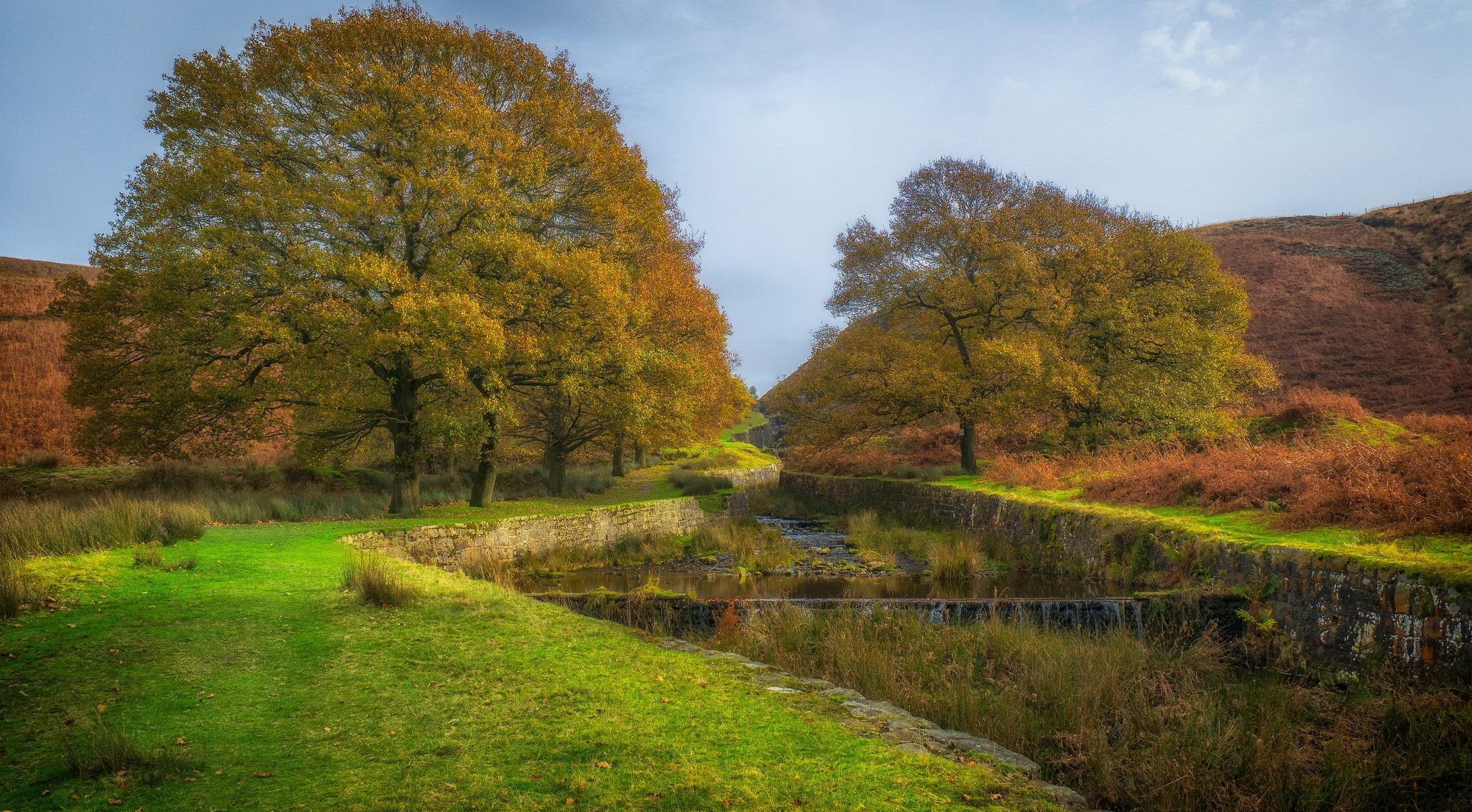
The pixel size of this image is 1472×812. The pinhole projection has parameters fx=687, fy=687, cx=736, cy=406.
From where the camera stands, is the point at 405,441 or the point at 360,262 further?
the point at 405,441

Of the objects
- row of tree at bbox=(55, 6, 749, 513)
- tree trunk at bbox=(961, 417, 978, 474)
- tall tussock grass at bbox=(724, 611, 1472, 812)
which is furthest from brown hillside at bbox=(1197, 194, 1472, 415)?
row of tree at bbox=(55, 6, 749, 513)

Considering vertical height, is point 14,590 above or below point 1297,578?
above

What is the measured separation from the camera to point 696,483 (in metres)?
28.9

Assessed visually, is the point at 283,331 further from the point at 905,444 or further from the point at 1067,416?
the point at 905,444

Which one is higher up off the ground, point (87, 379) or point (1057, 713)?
point (87, 379)

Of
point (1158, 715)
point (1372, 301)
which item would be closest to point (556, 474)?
point (1158, 715)

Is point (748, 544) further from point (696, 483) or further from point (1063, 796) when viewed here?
point (1063, 796)

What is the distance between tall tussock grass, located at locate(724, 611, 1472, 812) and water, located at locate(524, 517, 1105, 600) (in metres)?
4.85

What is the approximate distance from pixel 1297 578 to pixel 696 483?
21903 mm

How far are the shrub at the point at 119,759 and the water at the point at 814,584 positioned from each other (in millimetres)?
8705

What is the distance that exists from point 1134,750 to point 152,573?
35.6ft

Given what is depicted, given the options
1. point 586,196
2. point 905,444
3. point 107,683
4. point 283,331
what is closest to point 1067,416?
point 905,444

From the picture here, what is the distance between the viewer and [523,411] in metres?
27.7

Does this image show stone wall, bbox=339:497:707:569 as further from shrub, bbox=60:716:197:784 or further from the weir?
shrub, bbox=60:716:197:784
